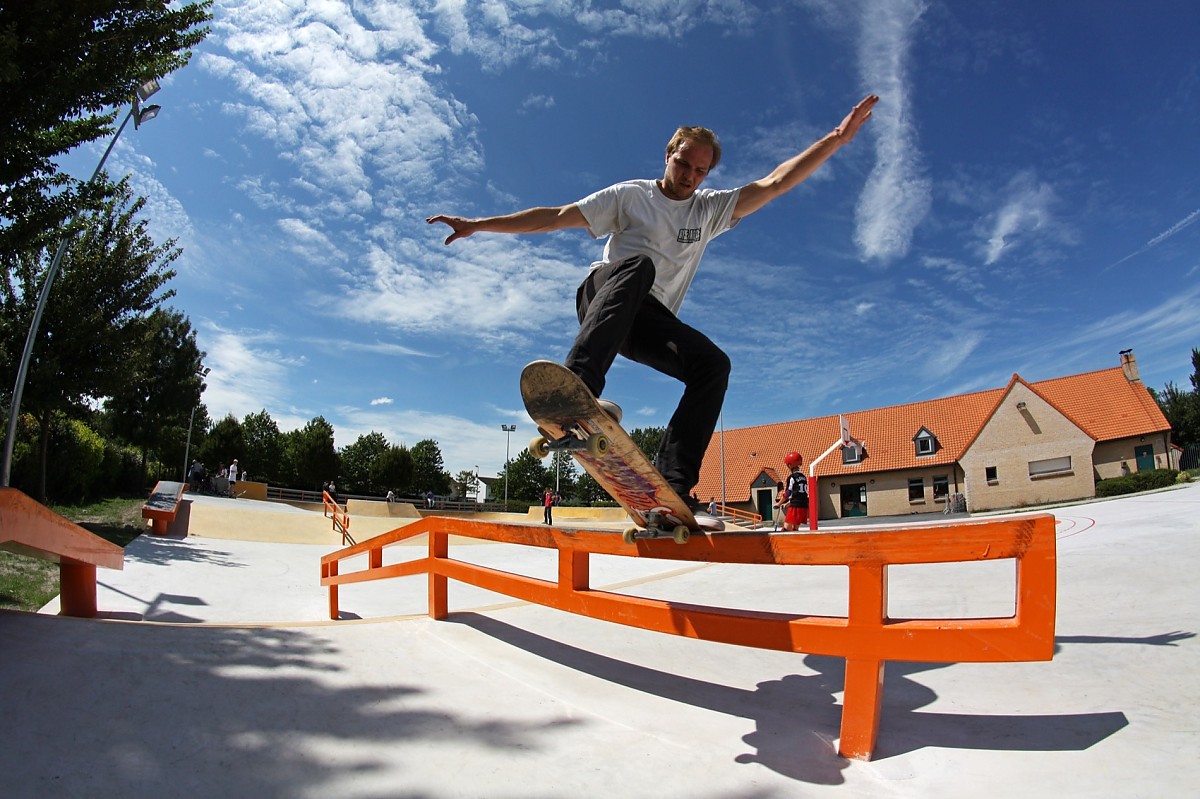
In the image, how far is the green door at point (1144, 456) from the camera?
25.5 m

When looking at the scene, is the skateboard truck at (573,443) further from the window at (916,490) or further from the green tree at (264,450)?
the green tree at (264,450)

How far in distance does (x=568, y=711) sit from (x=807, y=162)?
2539 mm

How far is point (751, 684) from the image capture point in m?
2.53

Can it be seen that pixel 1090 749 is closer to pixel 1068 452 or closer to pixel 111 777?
pixel 111 777

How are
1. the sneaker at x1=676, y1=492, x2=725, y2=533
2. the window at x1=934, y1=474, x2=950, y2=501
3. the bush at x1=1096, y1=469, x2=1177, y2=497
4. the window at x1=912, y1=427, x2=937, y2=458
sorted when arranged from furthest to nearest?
the window at x1=912, y1=427, x2=937, y2=458 → the window at x1=934, y1=474, x2=950, y2=501 → the bush at x1=1096, y1=469, x2=1177, y2=497 → the sneaker at x1=676, y1=492, x2=725, y2=533

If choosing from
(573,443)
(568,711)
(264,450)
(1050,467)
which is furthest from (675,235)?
(264,450)

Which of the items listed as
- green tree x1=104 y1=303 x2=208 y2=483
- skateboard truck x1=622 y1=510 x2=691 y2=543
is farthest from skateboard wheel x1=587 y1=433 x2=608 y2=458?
green tree x1=104 y1=303 x2=208 y2=483

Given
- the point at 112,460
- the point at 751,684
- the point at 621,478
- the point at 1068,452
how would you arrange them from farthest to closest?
the point at 1068,452 → the point at 112,460 → the point at 751,684 → the point at 621,478

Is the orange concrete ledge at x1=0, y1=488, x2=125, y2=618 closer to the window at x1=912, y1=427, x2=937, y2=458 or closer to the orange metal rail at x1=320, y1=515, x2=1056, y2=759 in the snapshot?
the orange metal rail at x1=320, y1=515, x2=1056, y2=759

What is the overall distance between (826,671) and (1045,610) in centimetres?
138

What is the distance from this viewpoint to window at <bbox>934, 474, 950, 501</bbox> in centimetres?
3012

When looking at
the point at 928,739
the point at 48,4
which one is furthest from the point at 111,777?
the point at 48,4

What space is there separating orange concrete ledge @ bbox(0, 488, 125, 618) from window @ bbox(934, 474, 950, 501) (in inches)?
1330

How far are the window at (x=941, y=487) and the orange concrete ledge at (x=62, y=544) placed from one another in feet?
111
